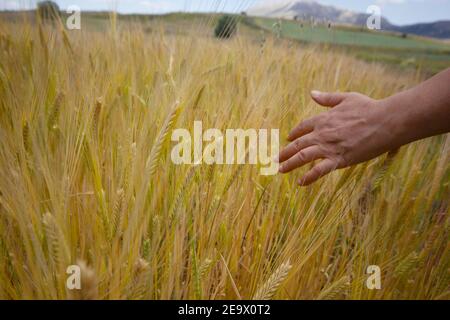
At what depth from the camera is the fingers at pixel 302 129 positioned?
2.81 feet

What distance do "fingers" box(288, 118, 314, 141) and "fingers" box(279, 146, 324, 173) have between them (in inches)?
3.1

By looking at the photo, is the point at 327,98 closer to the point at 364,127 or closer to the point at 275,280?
the point at 364,127

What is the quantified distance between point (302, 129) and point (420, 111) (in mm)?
258

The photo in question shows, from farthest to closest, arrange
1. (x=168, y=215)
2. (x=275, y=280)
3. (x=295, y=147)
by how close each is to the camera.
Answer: (x=295, y=147), (x=168, y=215), (x=275, y=280)

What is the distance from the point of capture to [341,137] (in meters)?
0.79

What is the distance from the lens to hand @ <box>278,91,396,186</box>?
0.74 meters

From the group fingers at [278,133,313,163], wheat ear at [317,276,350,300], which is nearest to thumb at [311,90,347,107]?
fingers at [278,133,313,163]

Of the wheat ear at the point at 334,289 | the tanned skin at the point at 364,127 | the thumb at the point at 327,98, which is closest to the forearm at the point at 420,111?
the tanned skin at the point at 364,127

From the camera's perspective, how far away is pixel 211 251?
579 millimetres

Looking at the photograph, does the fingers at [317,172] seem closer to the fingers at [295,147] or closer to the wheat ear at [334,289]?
the fingers at [295,147]

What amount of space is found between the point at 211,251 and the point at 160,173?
181mm

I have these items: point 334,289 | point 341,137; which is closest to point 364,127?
point 341,137

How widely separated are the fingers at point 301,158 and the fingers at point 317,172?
0.13 ft
